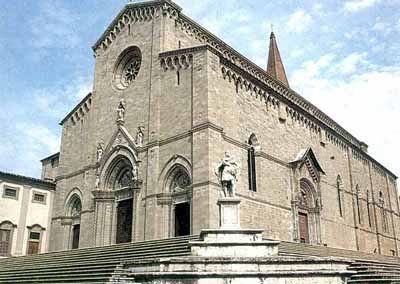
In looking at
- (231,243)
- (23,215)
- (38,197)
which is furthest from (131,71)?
(231,243)

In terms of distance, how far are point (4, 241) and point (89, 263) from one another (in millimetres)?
12400

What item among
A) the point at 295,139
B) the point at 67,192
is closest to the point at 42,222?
the point at 67,192

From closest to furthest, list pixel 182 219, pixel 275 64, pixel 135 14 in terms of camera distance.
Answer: pixel 182 219 → pixel 135 14 → pixel 275 64

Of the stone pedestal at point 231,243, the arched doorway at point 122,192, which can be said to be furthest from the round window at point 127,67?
the stone pedestal at point 231,243

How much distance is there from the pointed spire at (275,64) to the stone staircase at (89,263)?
31755mm

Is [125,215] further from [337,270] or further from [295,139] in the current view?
[337,270]

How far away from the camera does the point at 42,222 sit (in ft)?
95.3

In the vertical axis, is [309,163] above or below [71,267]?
above

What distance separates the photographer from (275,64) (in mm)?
48000

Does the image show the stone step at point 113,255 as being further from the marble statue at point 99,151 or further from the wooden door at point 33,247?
the marble statue at point 99,151

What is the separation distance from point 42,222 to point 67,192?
2722mm

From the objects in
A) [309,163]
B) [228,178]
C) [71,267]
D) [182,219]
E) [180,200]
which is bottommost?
[71,267]

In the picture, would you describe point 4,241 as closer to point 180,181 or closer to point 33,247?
point 33,247

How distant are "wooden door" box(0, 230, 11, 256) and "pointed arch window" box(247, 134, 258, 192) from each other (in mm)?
16068
